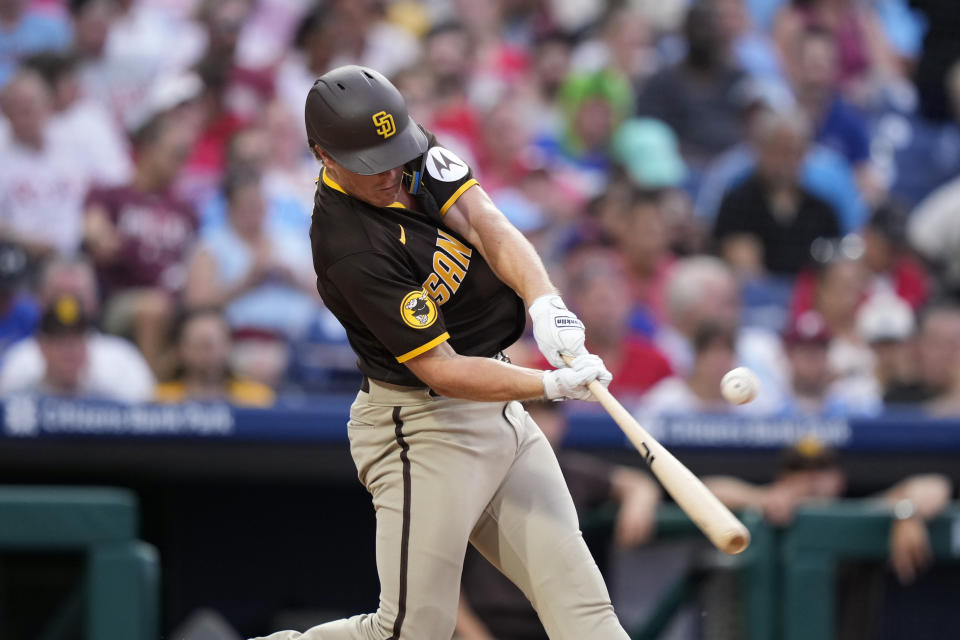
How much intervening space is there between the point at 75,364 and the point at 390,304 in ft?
9.06

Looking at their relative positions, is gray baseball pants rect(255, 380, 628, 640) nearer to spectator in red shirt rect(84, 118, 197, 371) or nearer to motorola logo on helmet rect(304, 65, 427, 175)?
motorola logo on helmet rect(304, 65, 427, 175)

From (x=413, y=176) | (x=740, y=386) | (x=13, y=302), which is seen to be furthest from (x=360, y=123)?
(x=13, y=302)

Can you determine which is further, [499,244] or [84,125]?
[84,125]

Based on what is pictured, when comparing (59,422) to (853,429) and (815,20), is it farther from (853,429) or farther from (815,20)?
(815,20)

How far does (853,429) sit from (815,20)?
427 cm

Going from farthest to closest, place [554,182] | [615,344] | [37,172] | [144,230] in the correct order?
[554,182] < [37,172] < [144,230] < [615,344]

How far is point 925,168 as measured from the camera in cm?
827

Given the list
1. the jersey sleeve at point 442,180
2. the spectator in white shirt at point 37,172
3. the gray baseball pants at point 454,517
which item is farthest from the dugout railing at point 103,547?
the spectator in white shirt at point 37,172

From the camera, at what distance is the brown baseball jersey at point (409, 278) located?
301 centimetres

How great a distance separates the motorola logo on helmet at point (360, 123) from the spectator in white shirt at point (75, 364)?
2530mm

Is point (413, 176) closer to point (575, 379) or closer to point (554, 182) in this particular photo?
point (575, 379)

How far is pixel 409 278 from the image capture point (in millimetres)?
3080

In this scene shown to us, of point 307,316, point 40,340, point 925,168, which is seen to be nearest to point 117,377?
point 40,340

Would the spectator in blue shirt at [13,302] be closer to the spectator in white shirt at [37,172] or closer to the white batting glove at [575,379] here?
the spectator in white shirt at [37,172]
